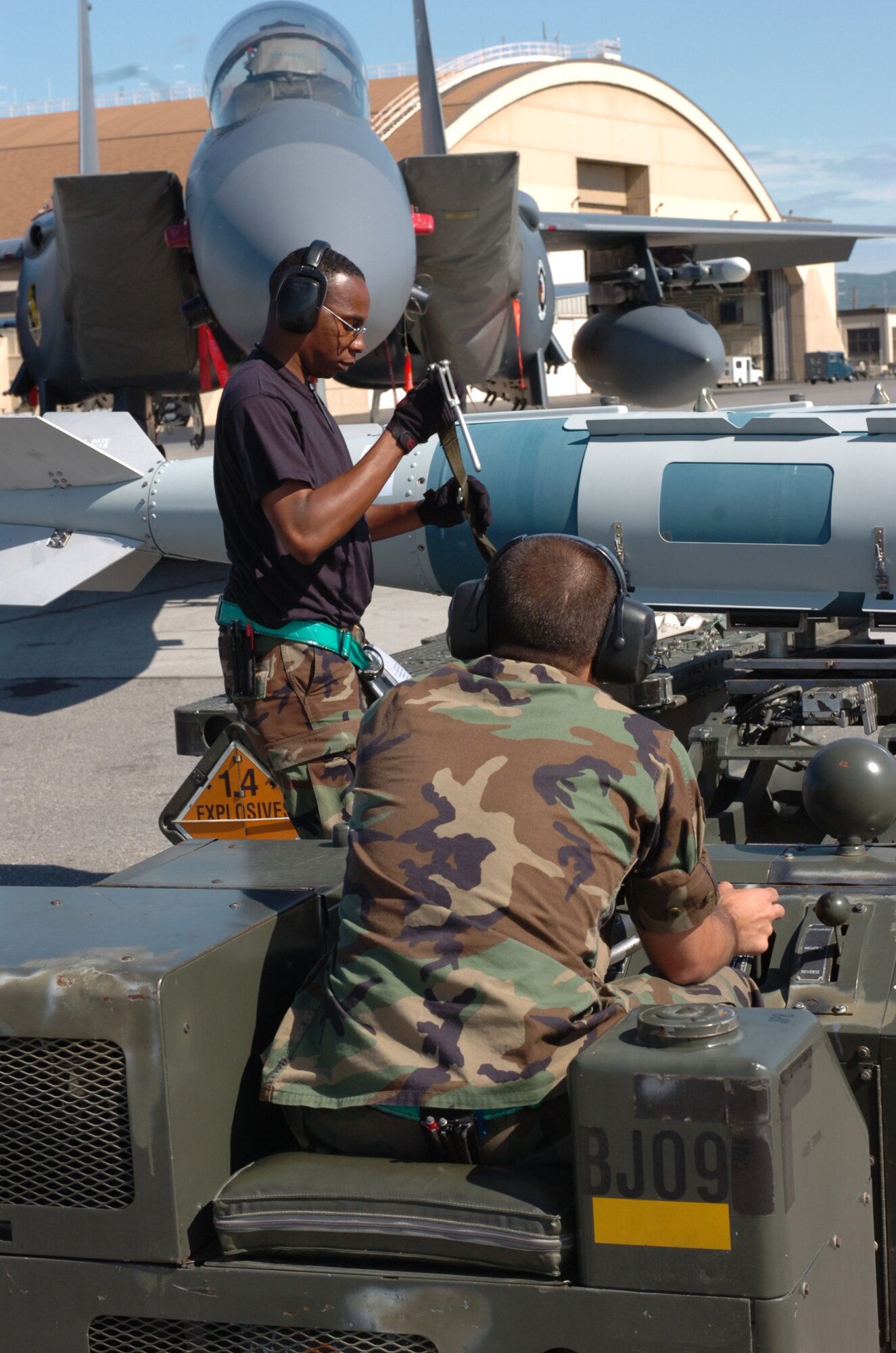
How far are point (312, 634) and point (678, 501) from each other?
3.16 meters

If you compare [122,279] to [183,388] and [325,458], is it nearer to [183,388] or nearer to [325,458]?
[183,388]

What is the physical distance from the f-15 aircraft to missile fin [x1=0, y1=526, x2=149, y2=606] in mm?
1568

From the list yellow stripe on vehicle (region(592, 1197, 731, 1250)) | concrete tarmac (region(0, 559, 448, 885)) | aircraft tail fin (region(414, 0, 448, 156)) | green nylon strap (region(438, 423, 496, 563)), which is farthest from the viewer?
aircraft tail fin (region(414, 0, 448, 156))

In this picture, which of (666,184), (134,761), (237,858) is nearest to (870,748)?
(237,858)

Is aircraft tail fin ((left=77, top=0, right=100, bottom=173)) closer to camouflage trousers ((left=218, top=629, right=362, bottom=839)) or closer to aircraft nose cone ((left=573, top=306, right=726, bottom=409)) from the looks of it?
aircraft nose cone ((left=573, top=306, right=726, bottom=409))

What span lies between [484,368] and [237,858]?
10.3m

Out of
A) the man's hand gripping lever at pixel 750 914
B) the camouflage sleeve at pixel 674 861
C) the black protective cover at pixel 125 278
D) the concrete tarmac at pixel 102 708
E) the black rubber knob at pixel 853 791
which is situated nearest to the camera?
the camouflage sleeve at pixel 674 861

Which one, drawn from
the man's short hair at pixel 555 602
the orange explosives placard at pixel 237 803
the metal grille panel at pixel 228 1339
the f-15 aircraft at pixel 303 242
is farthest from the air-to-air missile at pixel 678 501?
the metal grille panel at pixel 228 1339

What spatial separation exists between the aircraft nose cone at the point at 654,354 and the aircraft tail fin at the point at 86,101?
5072 mm

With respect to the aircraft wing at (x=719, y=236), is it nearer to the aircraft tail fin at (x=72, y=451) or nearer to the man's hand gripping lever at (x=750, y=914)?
the aircraft tail fin at (x=72, y=451)

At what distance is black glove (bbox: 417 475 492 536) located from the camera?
386cm

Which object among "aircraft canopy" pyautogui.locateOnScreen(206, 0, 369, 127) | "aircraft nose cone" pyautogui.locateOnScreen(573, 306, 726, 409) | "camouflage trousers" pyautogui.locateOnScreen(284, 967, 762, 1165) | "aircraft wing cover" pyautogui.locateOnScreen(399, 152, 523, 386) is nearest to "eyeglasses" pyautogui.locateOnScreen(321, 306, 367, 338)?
"camouflage trousers" pyautogui.locateOnScreen(284, 967, 762, 1165)

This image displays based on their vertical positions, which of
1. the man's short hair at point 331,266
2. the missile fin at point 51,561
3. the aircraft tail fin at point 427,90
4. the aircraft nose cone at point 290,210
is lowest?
the missile fin at point 51,561

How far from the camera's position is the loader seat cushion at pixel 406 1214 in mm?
1938
